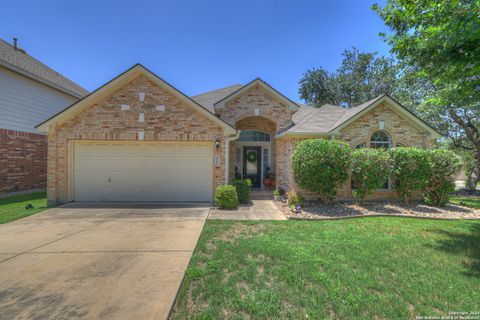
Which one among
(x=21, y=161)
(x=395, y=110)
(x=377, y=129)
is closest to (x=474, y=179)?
(x=395, y=110)

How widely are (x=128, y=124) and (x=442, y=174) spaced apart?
528 inches

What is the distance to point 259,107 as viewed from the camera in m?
12.1

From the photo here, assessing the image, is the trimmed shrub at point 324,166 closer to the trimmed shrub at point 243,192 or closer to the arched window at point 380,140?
the trimmed shrub at point 243,192

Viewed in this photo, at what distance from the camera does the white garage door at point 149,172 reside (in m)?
9.61

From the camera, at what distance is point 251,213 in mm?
8102

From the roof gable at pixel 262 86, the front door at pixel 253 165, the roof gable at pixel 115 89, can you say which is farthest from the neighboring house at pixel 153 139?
the front door at pixel 253 165

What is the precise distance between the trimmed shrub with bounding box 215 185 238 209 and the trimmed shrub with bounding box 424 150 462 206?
8355 mm

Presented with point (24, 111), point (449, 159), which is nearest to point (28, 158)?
point (24, 111)

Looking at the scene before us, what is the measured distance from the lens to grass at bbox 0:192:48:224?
7.37 m

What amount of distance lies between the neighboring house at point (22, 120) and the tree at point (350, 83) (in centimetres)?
2552

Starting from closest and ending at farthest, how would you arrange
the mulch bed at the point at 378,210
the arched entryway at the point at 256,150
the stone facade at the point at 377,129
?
the mulch bed at the point at 378,210
the stone facade at the point at 377,129
the arched entryway at the point at 256,150

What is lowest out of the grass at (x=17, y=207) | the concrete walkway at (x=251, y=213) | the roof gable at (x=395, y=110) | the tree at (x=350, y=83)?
the concrete walkway at (x=251, y=213)

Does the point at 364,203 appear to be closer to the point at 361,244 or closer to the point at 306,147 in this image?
the point at 306,147

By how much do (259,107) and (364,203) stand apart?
7.00 metres
